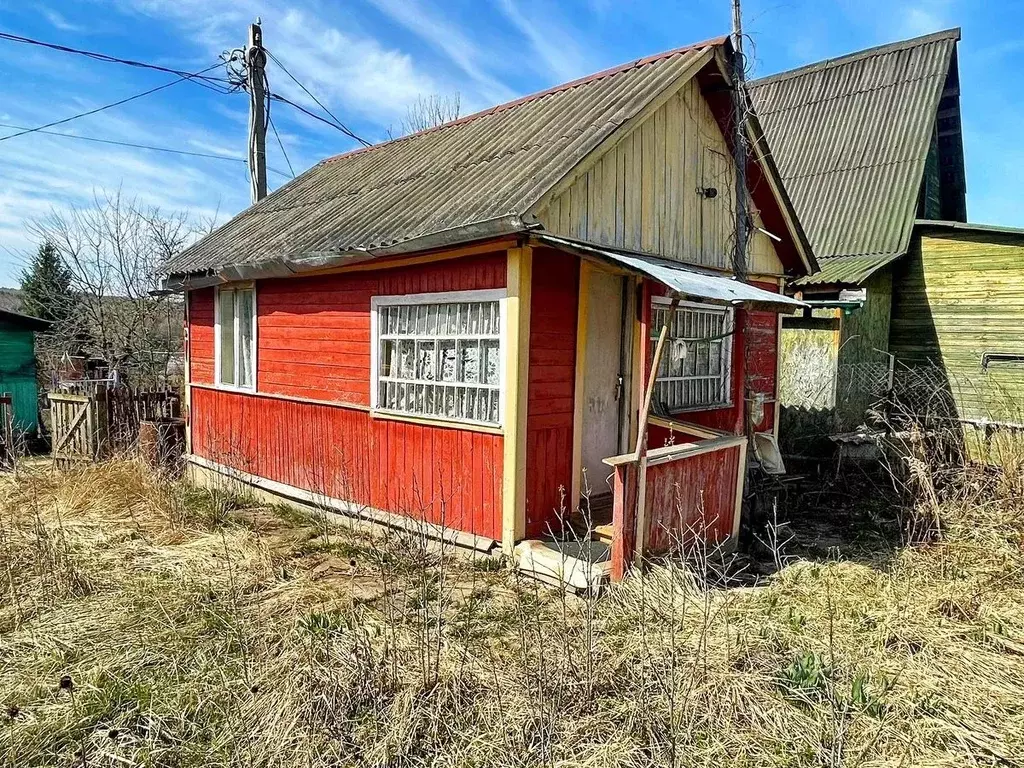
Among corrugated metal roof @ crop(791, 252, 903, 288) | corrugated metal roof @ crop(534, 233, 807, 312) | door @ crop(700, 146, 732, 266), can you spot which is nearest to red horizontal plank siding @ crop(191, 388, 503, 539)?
corrugated metal roof @ crop(534, 233, 807, 312)

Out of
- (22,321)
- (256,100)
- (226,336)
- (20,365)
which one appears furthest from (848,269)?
(20,365)

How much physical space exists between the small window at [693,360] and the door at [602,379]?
1.48 ft

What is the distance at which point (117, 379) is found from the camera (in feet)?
48.7

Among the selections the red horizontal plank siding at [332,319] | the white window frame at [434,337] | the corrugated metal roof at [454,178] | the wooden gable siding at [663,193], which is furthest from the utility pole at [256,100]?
the wooden gable siding at [663,193]

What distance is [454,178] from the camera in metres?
7.02

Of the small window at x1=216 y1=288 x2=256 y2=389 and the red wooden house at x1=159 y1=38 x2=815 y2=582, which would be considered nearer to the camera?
the red wooden house at x1=159 y1=38 x2=815 y2=582

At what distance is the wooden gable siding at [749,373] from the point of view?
7.61 m

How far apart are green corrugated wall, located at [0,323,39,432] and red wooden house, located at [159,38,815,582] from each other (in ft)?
22.2

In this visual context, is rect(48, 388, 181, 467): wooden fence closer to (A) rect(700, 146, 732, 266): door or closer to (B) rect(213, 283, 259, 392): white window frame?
(B) rect(213, 283, 259, 392): white window frame

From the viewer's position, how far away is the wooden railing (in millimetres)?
4922

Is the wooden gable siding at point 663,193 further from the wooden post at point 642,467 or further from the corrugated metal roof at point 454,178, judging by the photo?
the wooden post at point 642,467

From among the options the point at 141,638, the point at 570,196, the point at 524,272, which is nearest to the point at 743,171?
the point at 570,196

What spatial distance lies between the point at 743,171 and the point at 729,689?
6.05 meters

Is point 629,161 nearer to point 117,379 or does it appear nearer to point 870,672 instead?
point 870,672
